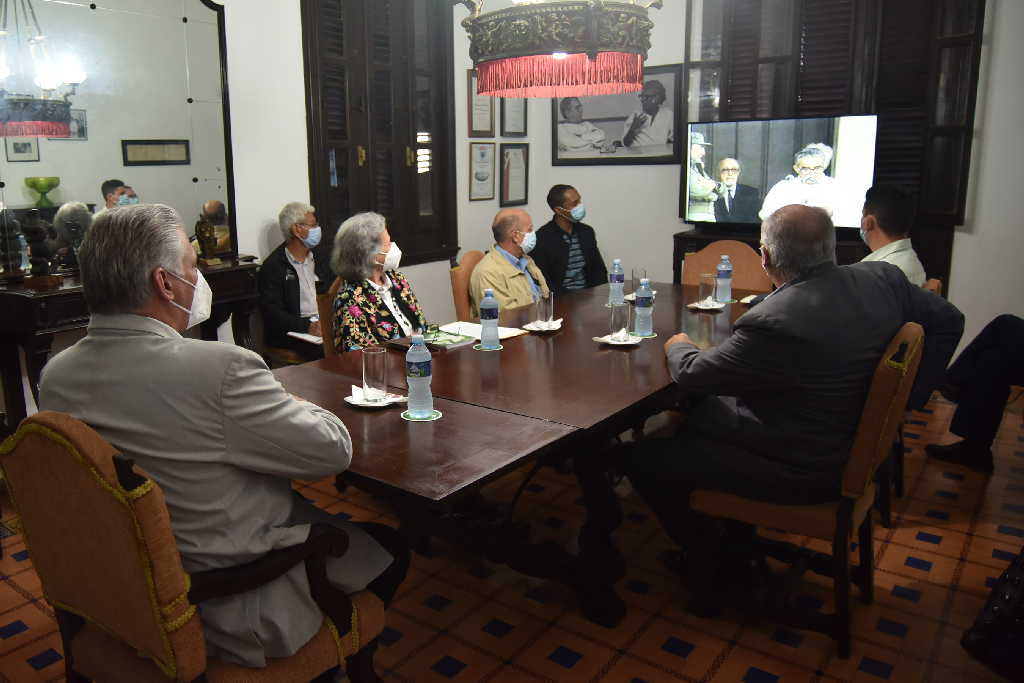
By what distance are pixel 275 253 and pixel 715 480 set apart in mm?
2776

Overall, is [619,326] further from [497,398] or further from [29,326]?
[29,326]

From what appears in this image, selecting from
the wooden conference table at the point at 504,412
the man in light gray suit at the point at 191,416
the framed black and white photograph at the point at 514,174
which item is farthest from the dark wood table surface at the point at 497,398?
the framed black and white photograph at the point at 514,174

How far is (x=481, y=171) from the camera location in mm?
5988

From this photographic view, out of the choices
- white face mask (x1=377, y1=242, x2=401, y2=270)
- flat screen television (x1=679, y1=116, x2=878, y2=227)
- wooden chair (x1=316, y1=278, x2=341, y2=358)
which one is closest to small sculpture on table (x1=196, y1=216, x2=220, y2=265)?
wooden chair (x1=316, y1=278, x2=341, y2=358)

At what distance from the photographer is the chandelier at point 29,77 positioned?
11.0ft

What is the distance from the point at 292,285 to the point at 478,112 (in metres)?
2.32

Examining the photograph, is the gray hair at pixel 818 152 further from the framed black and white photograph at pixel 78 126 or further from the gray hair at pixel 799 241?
the framed black and white photograph at pixel 78 126

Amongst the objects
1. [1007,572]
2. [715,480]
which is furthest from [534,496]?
[1007,572]

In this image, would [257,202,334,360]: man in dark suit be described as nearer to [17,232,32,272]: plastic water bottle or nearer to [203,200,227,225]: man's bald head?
[203,200,227,225]: man's bald head

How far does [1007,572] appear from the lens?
1995 millimetres

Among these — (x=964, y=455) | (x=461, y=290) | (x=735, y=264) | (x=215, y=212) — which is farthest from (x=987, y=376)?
(x=215, y=212)

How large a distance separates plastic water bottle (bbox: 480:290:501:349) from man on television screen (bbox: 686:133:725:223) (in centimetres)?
308

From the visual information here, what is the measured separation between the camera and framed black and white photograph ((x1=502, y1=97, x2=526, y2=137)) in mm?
6133

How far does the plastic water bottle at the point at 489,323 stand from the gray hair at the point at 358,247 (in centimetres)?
57
